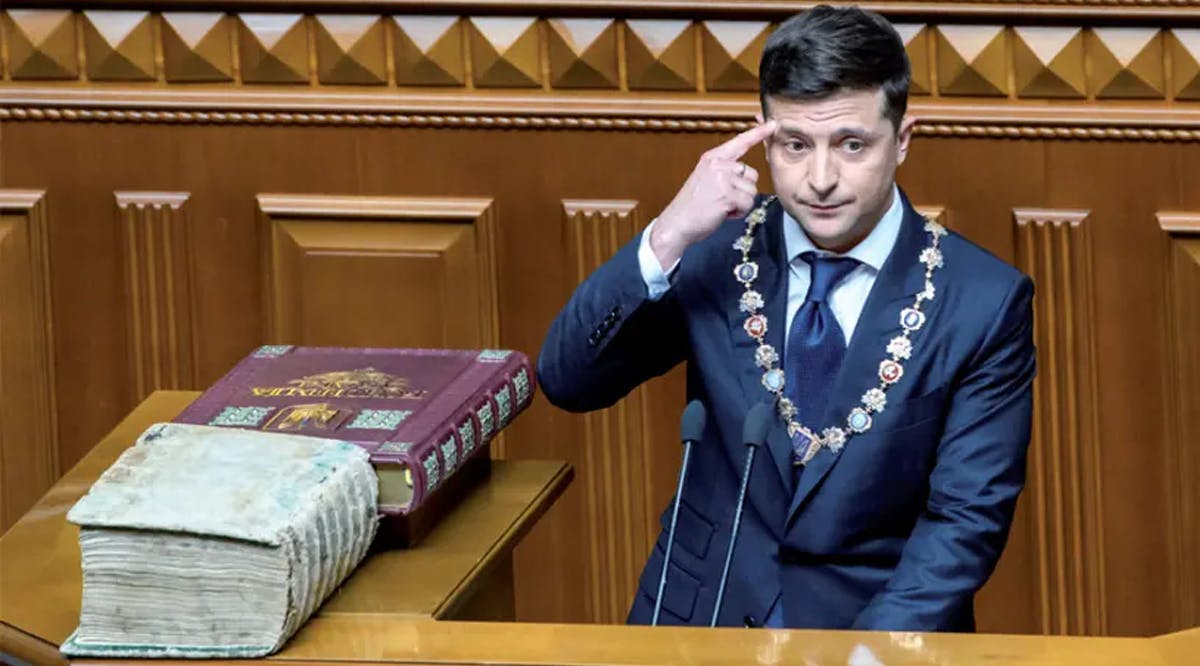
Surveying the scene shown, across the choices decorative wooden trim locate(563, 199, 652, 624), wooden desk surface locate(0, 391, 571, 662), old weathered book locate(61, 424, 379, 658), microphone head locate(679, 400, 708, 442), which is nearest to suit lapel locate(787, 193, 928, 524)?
microphone head locate(679, 400, 708, 442)

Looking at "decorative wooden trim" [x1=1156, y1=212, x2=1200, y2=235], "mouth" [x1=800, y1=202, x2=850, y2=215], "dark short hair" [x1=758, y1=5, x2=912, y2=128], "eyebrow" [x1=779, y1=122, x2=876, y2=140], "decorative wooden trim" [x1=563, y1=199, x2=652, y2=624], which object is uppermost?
"dark short hair" [x1=758, y1=5, x2=912, y2=128]

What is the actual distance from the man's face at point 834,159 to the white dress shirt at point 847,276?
2.0 inches

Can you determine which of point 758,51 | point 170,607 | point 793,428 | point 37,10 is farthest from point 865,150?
point 37,10

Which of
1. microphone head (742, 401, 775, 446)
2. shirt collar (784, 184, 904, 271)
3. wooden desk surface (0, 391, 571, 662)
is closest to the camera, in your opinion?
wooden desk surface (0, 391, 571, 662)

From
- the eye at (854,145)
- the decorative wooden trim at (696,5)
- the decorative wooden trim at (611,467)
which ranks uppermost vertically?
the decorative wooden trim at (696,5)

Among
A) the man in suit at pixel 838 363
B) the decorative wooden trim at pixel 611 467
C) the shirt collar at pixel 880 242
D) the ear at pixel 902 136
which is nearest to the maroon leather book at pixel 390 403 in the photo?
the man in suit at pixel 838 363

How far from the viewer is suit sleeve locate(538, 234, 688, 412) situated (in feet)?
9.36

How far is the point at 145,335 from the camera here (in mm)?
4480

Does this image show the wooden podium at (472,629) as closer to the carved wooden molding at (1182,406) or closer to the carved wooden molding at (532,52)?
the carved wooden molding at (532,52)

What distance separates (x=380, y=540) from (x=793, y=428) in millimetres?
476

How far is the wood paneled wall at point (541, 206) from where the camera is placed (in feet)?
13.8

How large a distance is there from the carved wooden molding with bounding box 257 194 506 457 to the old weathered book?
6.54 feet

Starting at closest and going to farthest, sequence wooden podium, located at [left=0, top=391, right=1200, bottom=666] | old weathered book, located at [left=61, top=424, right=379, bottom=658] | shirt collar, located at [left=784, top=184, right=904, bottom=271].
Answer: wooden podium, located at [left=0, top=391, right=1200, bottom=666]
old weathered book, located at [left=61, top=424, right=379, bottom=658]
shirt collar, located at [left=784, top=184, right=904, bottom=271]

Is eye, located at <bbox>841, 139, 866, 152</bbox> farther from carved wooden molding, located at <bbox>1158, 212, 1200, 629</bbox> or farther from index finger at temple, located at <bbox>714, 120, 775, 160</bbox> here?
carved wooden molding, located at <bbox>1158, 212, 1200, 629</bbox>
